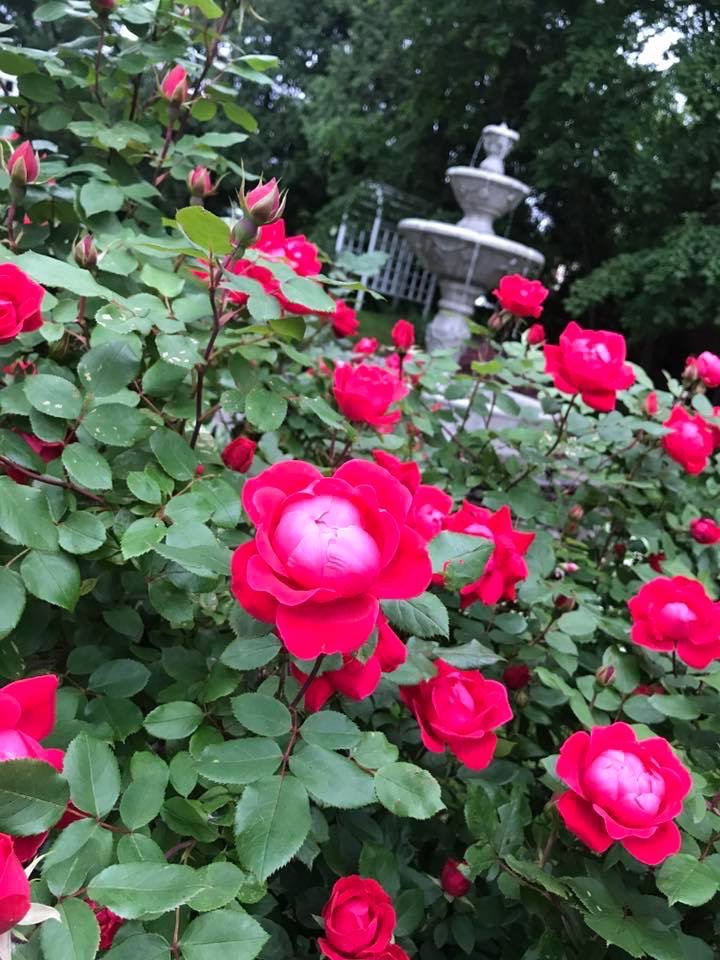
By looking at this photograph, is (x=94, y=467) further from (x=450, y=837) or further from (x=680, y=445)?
(x=680, y=445)

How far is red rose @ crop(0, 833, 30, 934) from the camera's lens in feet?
1.02

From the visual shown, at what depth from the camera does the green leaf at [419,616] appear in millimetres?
500

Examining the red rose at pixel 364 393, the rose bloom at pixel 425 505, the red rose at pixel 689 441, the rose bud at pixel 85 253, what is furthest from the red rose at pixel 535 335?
the rose bud at pixel 85 253

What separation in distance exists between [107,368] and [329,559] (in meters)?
0.34

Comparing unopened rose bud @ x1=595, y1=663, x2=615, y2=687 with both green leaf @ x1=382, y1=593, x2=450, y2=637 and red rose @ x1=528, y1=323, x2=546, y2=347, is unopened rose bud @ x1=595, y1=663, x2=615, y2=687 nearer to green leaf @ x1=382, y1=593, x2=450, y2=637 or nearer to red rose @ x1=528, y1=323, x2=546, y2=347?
green leaf @ x1=382, y1=593, x2=450, y2=637

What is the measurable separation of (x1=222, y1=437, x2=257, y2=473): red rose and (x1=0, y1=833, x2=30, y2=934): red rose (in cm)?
48

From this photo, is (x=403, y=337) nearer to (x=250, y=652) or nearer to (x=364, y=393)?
(x=364, y=393)

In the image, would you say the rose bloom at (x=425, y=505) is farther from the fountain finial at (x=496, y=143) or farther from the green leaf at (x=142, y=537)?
the fountain finial at (x=496, y=143)

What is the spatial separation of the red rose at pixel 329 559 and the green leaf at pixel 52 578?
17 centimetres

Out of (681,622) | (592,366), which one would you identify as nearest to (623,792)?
(681,622)

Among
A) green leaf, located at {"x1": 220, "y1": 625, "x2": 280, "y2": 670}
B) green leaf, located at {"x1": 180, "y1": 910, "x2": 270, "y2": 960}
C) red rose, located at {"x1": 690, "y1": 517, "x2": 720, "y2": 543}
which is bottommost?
red rose, located at {"x1": 690, "y1": 517, "x2": 720, "y2": 543}

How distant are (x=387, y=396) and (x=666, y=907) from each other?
1.79 feet

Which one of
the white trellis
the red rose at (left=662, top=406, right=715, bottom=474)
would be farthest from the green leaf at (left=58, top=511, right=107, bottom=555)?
the white trellis

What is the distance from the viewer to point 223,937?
1.35 ft
